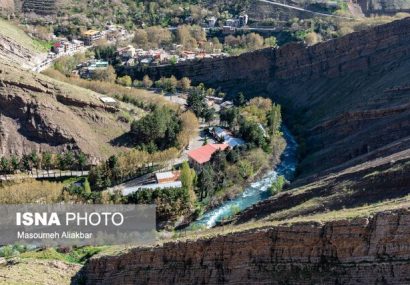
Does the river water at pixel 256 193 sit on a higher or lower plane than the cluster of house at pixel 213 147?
lower

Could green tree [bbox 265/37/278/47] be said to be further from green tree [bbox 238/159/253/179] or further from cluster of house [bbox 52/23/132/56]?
green tree [bbox 238/159/253/179]

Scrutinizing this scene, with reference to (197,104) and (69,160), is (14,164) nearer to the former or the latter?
(69,160)

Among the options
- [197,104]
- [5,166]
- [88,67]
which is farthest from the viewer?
[88,67]

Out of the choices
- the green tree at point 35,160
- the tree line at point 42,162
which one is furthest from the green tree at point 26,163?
the green tree at point 35,160

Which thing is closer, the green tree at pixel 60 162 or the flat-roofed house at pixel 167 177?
the flat-roofed house at pixel 167 177

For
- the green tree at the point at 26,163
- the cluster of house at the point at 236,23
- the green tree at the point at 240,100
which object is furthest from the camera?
the cluster of house at the point at 236,23

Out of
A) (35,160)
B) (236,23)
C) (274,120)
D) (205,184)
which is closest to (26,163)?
(35,160)

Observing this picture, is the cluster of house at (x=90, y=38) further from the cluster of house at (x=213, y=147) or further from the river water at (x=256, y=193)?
the river water at (x=256, y=193)
